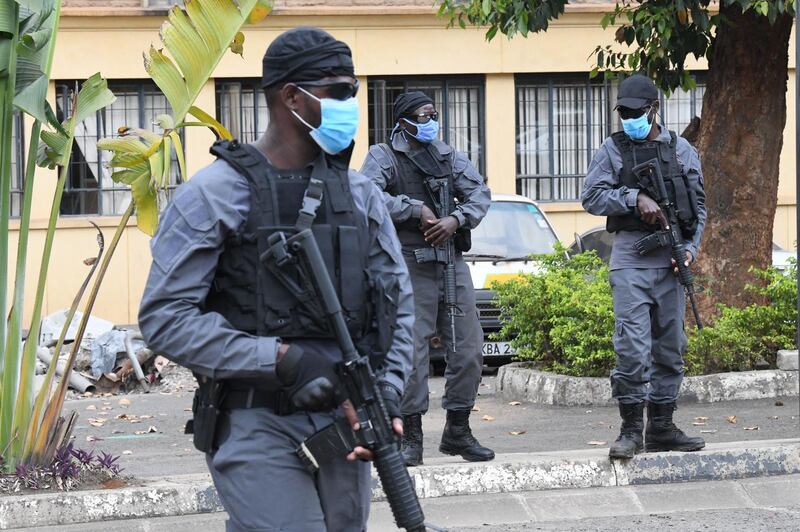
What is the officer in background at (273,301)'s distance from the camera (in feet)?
11.3

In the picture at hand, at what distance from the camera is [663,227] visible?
693cm

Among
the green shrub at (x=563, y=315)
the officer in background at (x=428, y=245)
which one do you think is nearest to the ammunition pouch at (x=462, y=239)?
the officer in background at (x=428, y=245)

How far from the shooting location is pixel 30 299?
19125 millimetres

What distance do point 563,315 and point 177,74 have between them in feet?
13.6

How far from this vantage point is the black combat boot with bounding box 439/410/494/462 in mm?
6982

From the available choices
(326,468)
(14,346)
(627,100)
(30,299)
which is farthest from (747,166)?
(30,299)

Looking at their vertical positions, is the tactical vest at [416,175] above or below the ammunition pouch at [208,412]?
above

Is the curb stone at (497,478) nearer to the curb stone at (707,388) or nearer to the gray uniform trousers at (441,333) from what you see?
the gray uniform trousers at (441,333)

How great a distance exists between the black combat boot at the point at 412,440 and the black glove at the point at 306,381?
3.37 metres

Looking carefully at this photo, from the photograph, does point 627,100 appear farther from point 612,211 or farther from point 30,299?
point 30,299

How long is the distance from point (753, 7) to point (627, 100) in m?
3.64

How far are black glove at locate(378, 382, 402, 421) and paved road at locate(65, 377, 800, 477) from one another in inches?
156

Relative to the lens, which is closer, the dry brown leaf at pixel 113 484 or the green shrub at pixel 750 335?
the dry brown leaf at pixel 113 484

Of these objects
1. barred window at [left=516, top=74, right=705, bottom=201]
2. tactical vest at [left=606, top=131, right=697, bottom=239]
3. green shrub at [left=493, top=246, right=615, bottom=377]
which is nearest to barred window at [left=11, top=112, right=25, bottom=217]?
barred window at [left=516, top=74, right=705, bottom=201]
